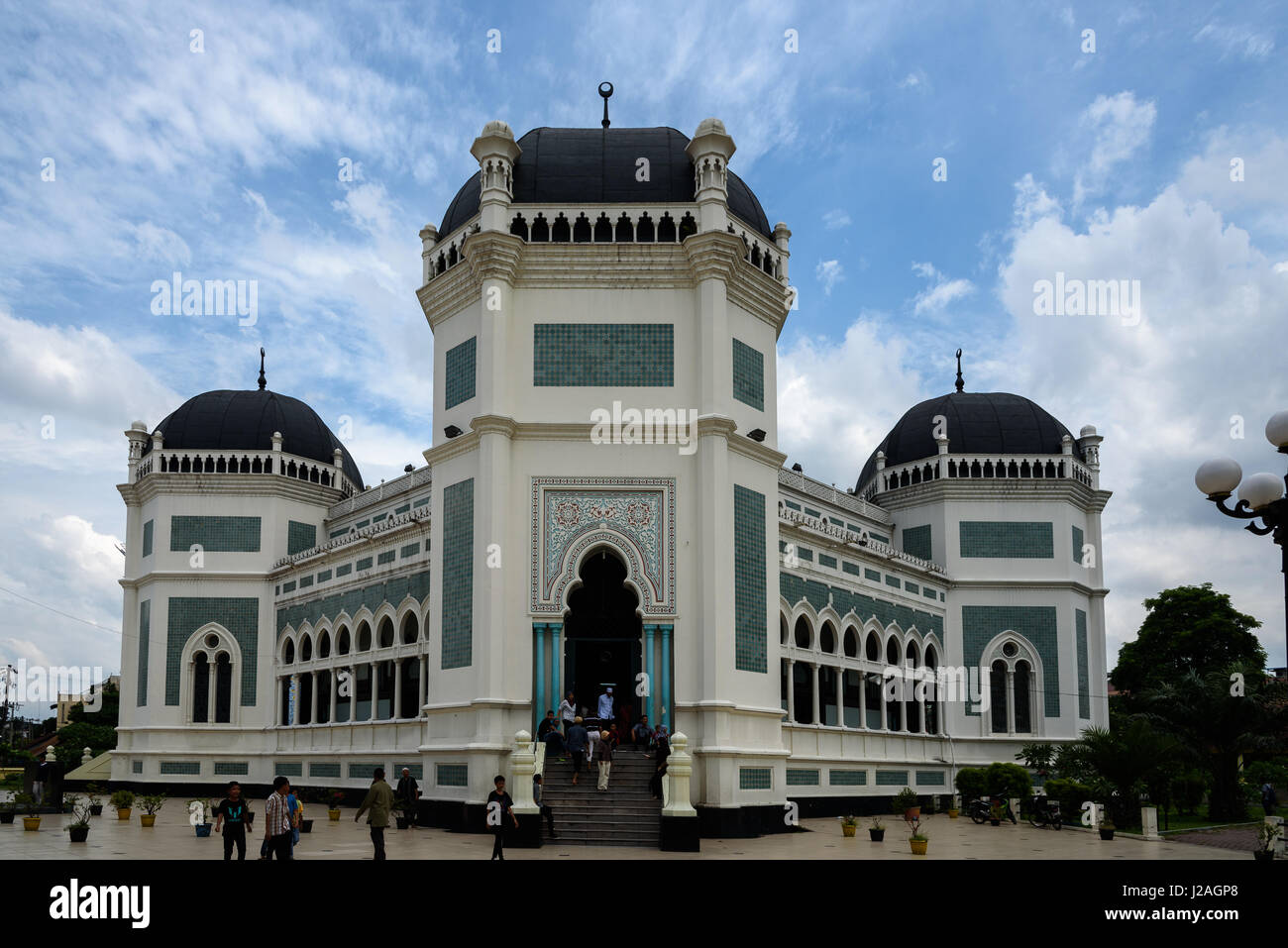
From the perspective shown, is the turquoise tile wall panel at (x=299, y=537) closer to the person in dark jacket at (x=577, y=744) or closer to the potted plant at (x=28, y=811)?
the potted plant at (x=28, y=811)

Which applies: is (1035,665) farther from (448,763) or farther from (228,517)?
(228,517)

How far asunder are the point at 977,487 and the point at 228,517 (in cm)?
2657

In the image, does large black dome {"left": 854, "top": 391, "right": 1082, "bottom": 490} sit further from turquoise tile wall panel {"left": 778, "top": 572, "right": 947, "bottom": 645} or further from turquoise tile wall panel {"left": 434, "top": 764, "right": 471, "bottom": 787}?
turquoise tile wall panel {"left": 434, "top": 764, "right": 471, "bottom": 787}

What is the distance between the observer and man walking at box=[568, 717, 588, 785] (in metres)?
22.9

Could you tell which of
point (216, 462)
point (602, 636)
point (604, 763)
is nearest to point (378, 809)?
point (604, 763)

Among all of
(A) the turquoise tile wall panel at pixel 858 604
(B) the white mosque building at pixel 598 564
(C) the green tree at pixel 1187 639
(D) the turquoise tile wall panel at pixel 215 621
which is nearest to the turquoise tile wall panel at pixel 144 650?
(B) the white mosque building at pixel 598 564

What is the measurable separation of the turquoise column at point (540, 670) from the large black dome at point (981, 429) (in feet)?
75.4

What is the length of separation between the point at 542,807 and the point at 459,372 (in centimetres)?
1027

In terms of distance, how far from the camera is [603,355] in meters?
26.0

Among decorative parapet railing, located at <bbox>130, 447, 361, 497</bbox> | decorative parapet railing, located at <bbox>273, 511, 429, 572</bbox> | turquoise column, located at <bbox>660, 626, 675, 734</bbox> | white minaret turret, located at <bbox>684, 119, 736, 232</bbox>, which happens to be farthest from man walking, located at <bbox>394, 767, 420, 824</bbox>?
decorative parapet railing, located at <bbox>130, 447, 361, 497</bbox>

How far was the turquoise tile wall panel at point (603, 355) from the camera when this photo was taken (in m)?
25.8

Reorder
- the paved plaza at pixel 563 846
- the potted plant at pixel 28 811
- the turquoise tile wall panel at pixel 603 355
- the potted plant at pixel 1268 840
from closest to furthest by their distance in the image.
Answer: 1. the potted plant at pixel 1268 840
2. the paved plaza at pixel 563 846
3. the potted plant at pixel 28 811
4. the turquoise tile wall panel at pixel 603 355

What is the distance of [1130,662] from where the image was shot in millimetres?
57250
